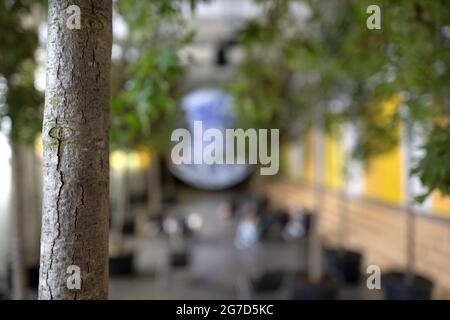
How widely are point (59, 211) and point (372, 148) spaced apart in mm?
4604

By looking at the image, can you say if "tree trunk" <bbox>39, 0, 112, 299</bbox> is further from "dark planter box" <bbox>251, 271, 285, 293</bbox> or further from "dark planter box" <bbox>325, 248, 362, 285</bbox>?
"dark planter box" <bbox>325, 248, 362, 285</bbox>

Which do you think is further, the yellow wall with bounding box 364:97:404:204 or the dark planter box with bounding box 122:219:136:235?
the dark planter box with bounding box 122:219:136:235

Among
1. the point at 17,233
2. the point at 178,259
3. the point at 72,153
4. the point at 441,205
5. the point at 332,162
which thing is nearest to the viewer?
the point at 72,153

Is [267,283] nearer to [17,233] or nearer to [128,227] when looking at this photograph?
[17,233]

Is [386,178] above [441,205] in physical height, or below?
above

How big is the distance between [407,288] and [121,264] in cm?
389

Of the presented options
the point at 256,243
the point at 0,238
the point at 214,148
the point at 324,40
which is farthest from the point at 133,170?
the point at 214,148

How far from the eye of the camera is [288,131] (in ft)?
32.3

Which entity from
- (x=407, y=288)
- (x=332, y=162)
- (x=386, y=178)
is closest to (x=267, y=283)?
(x=407, y=288)

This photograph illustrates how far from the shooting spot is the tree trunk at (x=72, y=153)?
1.03 meters

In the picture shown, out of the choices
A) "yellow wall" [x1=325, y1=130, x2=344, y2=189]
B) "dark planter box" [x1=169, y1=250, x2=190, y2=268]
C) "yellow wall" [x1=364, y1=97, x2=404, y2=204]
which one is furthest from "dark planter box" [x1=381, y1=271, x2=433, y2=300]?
"yellow wall" [x1=325, y1=130, x2=344, y2=189]

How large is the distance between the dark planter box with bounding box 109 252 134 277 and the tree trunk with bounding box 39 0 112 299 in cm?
486

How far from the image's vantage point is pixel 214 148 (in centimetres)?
190

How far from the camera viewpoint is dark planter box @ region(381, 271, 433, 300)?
338cm
